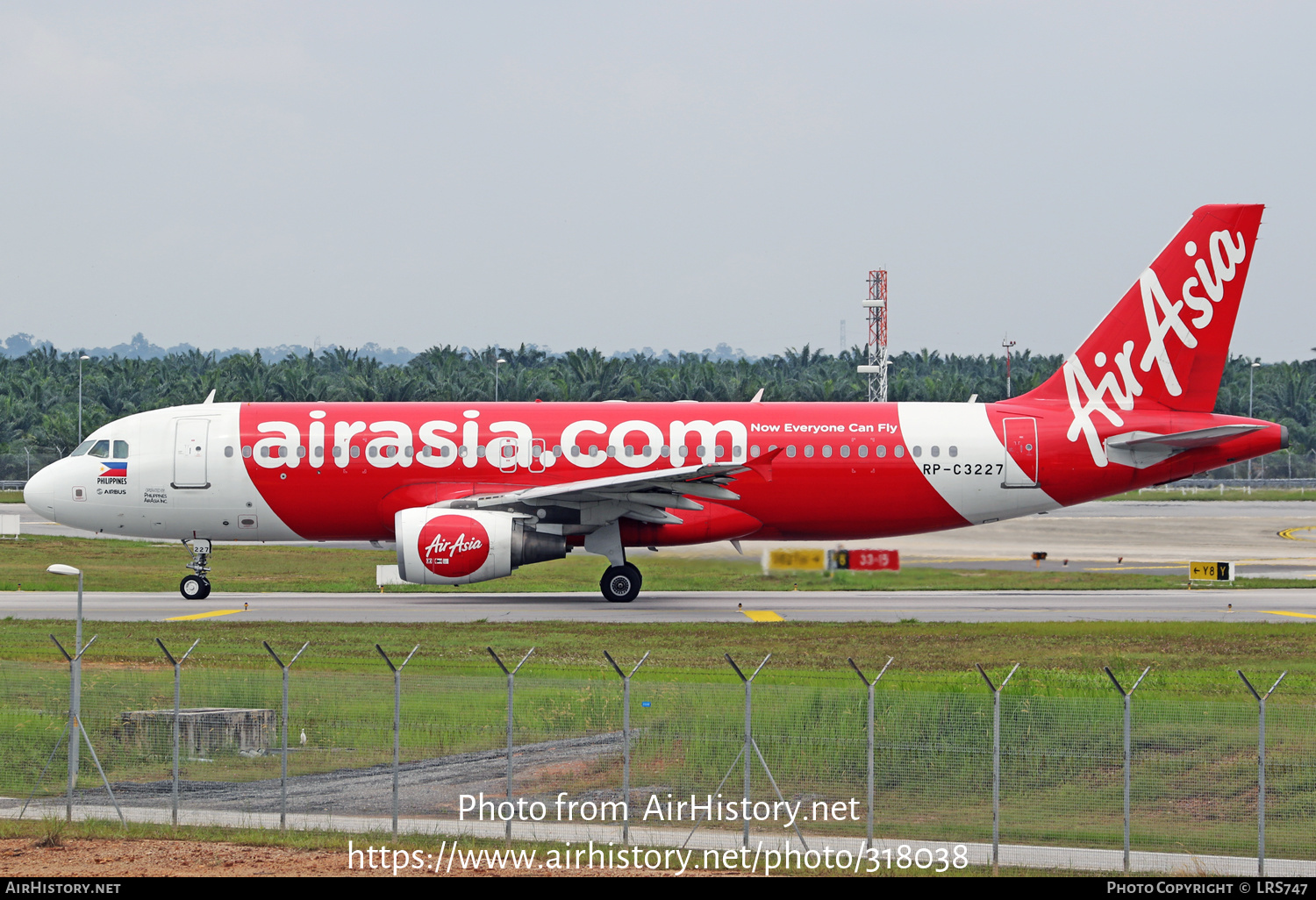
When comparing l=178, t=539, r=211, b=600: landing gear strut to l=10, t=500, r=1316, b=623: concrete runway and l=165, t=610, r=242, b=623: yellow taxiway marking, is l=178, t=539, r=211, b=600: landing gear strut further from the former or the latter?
l=165, t=610, r=242, b=623: yellow taxiway marking

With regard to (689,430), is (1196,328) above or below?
above

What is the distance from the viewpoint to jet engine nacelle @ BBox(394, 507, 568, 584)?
30.6m

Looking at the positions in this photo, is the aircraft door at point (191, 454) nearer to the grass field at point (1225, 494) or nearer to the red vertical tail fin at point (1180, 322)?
the red vertical tail fin at point (1180, 322)

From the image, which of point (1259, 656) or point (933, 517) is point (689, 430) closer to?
point (933, 517)

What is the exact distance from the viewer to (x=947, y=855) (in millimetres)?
13672

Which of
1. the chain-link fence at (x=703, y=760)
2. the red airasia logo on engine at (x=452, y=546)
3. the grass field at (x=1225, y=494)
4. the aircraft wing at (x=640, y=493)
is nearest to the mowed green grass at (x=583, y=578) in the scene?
the aircraft wing at (x=640, y=493)

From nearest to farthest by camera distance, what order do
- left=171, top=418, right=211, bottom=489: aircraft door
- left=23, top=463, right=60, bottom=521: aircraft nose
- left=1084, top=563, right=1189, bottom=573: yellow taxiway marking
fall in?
left=171, top=418, right=211, bottom=489: aircraft door, left=23, top=463, right=60, bottom=521: aircraft nose, left=1084, top=563, right=1189, bottom=573: yellow taxiway marking

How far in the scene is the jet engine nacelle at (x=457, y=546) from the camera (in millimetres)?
30641

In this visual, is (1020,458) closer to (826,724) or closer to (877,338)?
(826,724)

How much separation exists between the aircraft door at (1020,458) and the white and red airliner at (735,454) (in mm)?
39

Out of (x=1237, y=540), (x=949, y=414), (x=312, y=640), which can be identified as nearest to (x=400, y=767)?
(x=312, y=640)

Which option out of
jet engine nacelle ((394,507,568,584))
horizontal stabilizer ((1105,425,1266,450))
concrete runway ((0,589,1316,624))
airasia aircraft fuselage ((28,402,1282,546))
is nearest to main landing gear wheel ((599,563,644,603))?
concrete runway ((0,589,1316,624))

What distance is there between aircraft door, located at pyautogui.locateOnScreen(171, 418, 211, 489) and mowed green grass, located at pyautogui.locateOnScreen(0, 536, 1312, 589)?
5.24m

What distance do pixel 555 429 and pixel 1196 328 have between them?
15822 mm
